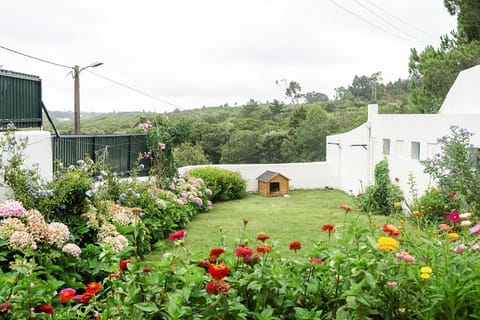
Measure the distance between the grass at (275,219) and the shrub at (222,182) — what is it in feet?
1.37

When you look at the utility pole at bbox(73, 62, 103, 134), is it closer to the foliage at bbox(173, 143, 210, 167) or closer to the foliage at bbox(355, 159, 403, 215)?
the foliage at bbox(355, 159, 403, 215)

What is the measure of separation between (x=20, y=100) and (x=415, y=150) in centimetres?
881

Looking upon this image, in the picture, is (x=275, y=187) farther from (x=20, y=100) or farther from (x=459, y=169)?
(x=20, y=100)

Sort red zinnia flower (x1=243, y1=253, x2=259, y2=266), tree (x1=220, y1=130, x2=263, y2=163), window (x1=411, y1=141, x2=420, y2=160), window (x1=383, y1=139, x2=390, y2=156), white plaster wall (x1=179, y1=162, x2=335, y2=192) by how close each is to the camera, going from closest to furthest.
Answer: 1. red zinnia flower (x1=243, y1=253, x2=259, y2=266)
2. window (x1=411, y1=141, x2=420, y2=160)
3. window (x1=383, y1=139, x2=390, y2=156)
4. white plaster wall (x1=179, y1=162, x2=335, y2=192)
5. tree (x1=220, y1=130, x2=263, y2=163)

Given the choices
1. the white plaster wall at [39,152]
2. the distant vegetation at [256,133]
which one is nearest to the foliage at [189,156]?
the distant vegetation at [256,133]

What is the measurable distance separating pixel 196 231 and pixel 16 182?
4238 millimetres

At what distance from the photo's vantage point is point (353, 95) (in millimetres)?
47000

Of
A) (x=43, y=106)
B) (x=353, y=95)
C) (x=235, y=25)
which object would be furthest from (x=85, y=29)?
(x=353, y=95)

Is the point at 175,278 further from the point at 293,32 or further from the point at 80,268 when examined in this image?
the point at 293,32

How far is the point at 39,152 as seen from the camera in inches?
286

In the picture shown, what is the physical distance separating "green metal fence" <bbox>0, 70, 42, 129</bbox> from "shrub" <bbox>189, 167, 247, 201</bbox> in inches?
318

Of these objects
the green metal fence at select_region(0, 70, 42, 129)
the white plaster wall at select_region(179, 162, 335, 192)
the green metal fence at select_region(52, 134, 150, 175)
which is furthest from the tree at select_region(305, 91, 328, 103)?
the green metal fence at select_region(0, 70, 42, 129)

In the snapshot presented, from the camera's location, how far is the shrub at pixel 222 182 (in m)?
15.6

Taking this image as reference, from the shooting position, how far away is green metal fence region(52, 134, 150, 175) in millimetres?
9023
